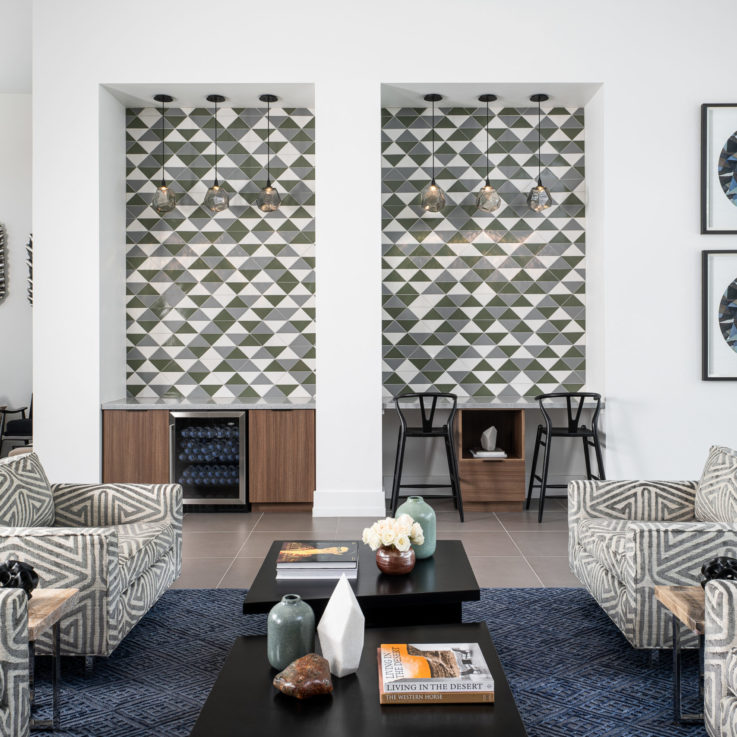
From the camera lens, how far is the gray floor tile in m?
3.54

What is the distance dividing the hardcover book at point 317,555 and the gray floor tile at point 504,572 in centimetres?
111

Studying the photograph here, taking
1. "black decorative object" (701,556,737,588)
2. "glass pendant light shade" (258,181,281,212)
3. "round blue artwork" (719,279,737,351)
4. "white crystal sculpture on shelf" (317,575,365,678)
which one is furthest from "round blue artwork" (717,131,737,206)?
"white crystal sculpture on shelf" (317,575,365,678)

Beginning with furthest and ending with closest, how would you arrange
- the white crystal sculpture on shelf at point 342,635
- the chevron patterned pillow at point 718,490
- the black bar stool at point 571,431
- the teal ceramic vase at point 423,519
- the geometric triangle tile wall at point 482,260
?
1. the geometric triangle tile wall at point 482,260
2. the black bar stool at point 571,431
3. the chevron patterned pillow at point 718,490
4. the teal ceramic vase at point 423,519
5. the white crystal sculpture on shelf at point 342,635

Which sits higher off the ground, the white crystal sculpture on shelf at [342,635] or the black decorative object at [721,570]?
the black decorative object at [721,570]

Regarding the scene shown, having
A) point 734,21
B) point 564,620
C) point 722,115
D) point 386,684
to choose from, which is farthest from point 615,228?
point 386,684

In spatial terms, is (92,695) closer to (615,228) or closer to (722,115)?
(615,228)

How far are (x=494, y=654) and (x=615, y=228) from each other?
12.5ft

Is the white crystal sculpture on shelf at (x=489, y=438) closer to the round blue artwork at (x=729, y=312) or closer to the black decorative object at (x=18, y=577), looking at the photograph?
the round blue artwork at (x=729, y=312)

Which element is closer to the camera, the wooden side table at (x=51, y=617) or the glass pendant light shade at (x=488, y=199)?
the wooden side table at (x=51, y=617)

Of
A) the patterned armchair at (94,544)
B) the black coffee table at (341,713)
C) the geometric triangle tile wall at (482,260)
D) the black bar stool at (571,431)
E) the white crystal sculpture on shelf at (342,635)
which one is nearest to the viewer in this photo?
the black coffee table at (341,713)

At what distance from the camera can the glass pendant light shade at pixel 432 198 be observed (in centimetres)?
523

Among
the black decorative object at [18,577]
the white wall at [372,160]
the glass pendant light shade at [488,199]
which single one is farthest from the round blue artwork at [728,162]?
the black decorative object at [18,577]

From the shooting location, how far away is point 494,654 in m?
1.97

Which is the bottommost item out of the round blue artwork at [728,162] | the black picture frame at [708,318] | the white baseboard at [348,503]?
the white baseboard at [348,503]
